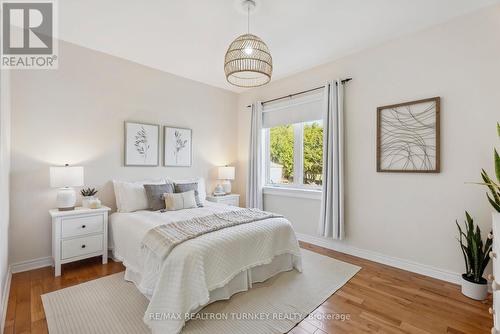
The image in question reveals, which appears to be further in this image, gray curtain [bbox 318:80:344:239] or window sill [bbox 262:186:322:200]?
window sill [bbox 262:186:322:200]

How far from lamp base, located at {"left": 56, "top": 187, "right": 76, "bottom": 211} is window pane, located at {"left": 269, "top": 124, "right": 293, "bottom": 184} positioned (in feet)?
9.65

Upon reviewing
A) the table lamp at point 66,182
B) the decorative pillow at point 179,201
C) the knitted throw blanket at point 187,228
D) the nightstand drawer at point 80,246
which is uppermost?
the table lamp at point 66,182

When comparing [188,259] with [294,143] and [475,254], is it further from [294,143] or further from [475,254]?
[294,143]

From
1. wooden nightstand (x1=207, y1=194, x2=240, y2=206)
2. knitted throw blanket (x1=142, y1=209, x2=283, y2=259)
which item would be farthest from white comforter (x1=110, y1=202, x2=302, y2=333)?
wooden nightstand (x1=207, y1=194, x2=240, y2=206)

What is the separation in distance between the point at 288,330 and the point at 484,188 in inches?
89.2

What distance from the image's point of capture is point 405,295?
2.26 meters

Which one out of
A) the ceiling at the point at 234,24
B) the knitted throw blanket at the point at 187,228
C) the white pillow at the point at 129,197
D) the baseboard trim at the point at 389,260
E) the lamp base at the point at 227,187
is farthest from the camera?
the lamp base at the point at 227,187

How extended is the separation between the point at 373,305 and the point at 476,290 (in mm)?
950

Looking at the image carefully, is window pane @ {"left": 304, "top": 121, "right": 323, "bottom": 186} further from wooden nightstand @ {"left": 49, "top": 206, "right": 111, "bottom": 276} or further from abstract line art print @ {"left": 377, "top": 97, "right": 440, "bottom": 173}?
wooden nightstand @ {"left": 49, "top": 206, "right": 111, "bottom": 276}

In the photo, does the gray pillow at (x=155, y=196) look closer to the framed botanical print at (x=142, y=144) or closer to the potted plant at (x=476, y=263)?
the framed botanical print at (x=142, y=144)

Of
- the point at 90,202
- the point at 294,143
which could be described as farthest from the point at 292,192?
the point at 90,202

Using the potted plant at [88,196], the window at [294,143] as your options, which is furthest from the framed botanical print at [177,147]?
the window at [294,143]

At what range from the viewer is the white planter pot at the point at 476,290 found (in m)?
2.14

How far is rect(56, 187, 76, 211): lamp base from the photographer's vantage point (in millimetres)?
2699
